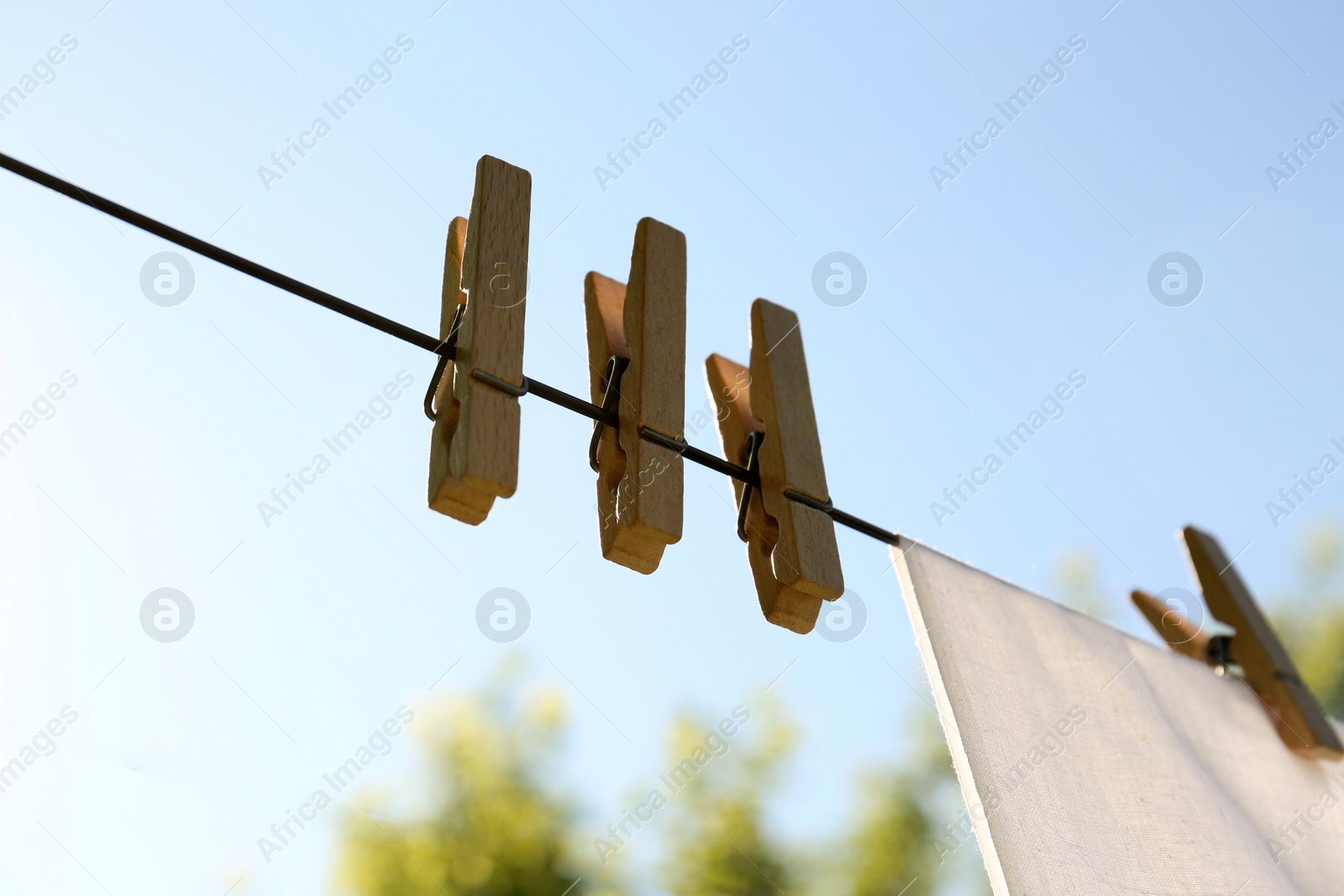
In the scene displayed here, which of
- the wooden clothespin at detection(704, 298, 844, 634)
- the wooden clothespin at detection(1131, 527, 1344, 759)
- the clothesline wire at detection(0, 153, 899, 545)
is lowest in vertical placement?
the clothesline wire at detection(0, 153, 899, 545)

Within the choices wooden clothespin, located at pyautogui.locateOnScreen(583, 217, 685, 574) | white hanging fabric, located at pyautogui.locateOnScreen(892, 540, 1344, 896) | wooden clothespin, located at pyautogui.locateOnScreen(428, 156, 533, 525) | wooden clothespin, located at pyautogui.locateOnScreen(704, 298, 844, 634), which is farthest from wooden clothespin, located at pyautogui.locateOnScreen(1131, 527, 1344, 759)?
wooden clothespin, located at pyautogui.locateOnScreen(428, 156, 533, 525)

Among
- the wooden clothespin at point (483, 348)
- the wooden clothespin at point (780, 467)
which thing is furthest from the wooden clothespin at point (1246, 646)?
the wooden clothespin at point (483, 348)

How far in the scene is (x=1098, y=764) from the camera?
3.20 feet

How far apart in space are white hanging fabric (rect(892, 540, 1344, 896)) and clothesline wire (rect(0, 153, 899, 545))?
0.24 meters

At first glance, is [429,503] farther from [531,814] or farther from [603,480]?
[531,814]

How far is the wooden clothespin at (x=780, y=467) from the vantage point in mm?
815

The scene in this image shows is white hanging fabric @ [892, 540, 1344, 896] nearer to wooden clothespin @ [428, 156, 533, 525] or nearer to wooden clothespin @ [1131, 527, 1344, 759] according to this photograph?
wooden clothespin @ [1131, 527, 1344, 759]

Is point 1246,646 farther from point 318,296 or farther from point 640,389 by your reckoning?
point 318,296

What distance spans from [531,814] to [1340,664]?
3.27 metres

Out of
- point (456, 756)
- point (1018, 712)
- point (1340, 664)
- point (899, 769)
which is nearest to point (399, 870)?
point (456, 756)

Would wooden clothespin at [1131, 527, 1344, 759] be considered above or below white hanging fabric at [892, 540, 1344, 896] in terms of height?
above

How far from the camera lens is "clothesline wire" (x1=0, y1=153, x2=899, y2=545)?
675 millimetres

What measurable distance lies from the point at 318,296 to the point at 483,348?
117mm

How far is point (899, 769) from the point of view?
529cm
